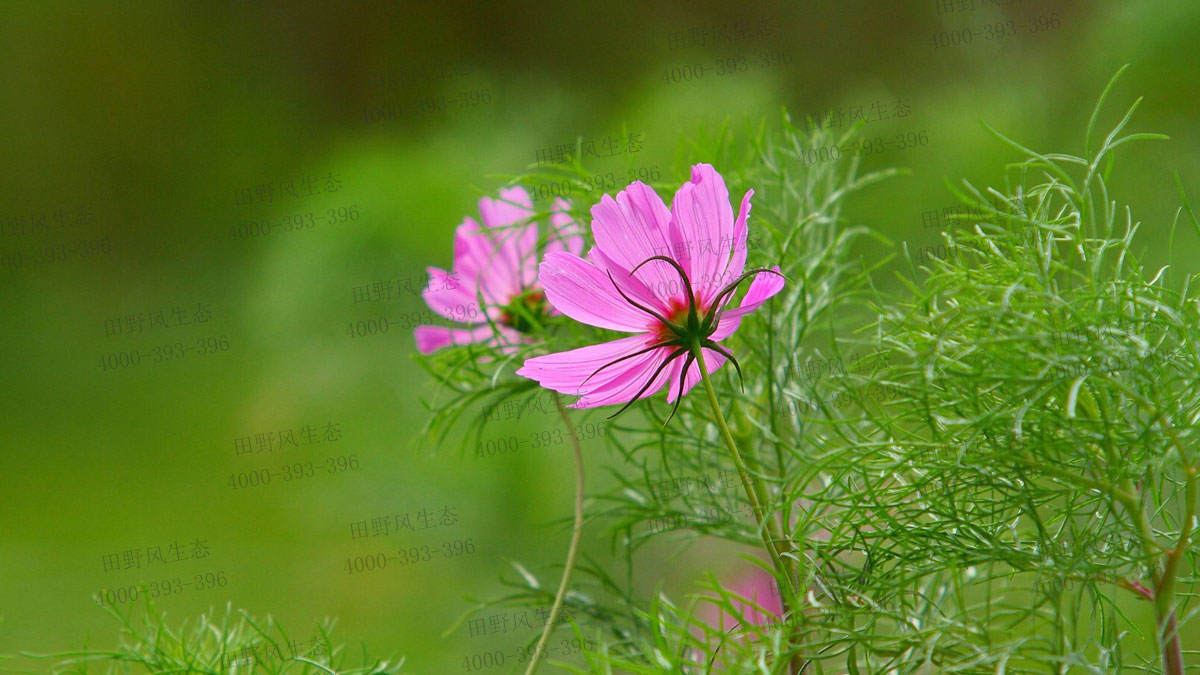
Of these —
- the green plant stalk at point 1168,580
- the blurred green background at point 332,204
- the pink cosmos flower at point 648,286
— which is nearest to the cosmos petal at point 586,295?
the pink cosmos flower at point 648,286

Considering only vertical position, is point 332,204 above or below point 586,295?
above

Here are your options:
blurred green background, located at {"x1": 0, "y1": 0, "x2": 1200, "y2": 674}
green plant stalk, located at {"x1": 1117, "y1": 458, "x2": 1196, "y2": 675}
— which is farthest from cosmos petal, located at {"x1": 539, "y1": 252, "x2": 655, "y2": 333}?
blurred green background, located at {"x1": 0, "y1": 0, "x2": 1200, "y2": 674}

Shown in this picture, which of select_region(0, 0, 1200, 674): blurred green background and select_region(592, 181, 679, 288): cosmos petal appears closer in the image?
select_region(592, 181, 679, 288): cosmos petal

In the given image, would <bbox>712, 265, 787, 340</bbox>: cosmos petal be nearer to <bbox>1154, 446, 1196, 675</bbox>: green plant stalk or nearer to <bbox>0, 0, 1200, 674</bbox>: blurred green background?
<bbox>1154, 446, 1196, 675</bbox>: green plant stalk

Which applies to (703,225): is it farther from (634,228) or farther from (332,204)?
(332,204)

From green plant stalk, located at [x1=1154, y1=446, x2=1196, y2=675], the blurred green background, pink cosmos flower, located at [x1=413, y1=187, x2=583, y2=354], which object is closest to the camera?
green plant stalk, located at [x1=1154, y1=446, x2=1196, y2=675]

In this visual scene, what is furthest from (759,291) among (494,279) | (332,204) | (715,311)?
(332,204)
